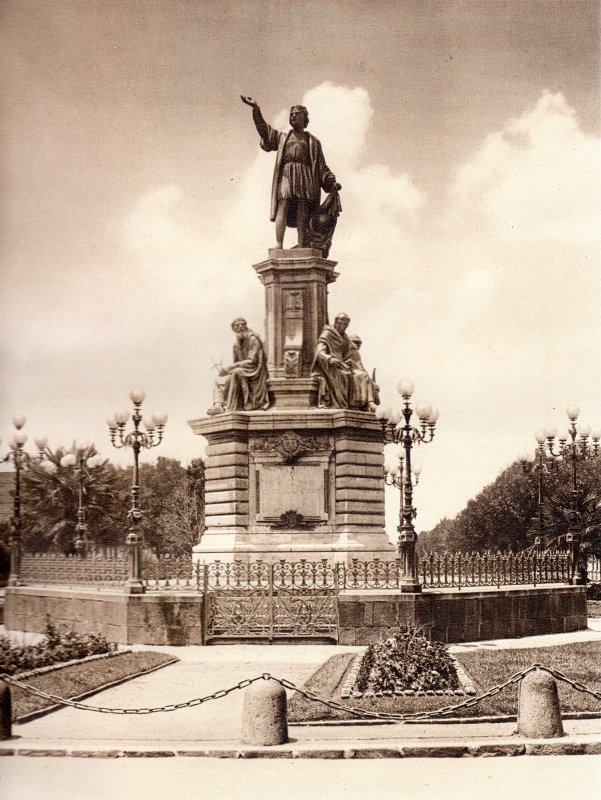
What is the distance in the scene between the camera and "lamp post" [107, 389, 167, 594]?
24.1 metres

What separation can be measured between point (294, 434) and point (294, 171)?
7.54m

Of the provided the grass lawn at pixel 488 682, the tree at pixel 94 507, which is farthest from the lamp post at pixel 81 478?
the grass lawn at pixel 488 682

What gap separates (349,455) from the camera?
1077 inches

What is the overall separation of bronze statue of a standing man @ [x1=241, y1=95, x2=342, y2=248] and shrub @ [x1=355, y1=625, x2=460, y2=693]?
15842mm

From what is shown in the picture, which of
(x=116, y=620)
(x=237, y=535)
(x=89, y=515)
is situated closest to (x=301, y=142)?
(x=237, y=535)

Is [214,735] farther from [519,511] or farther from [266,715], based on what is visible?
[519,511]

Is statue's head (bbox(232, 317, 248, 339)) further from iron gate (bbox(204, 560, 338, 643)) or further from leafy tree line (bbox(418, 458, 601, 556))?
leafy tree line (bbox(418, 458, 601, 556))

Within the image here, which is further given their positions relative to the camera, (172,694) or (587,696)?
(172,694)

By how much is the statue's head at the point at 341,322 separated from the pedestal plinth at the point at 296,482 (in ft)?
8.24

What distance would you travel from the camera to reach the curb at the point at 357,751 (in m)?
11.5

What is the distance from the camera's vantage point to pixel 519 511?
2741 inches

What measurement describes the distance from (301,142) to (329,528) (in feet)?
34.8

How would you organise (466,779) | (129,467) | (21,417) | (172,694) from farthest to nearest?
(129,467) < (21,417) < (172,694) < (466,779)

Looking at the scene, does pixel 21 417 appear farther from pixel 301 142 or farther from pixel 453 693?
pixel 453 693
